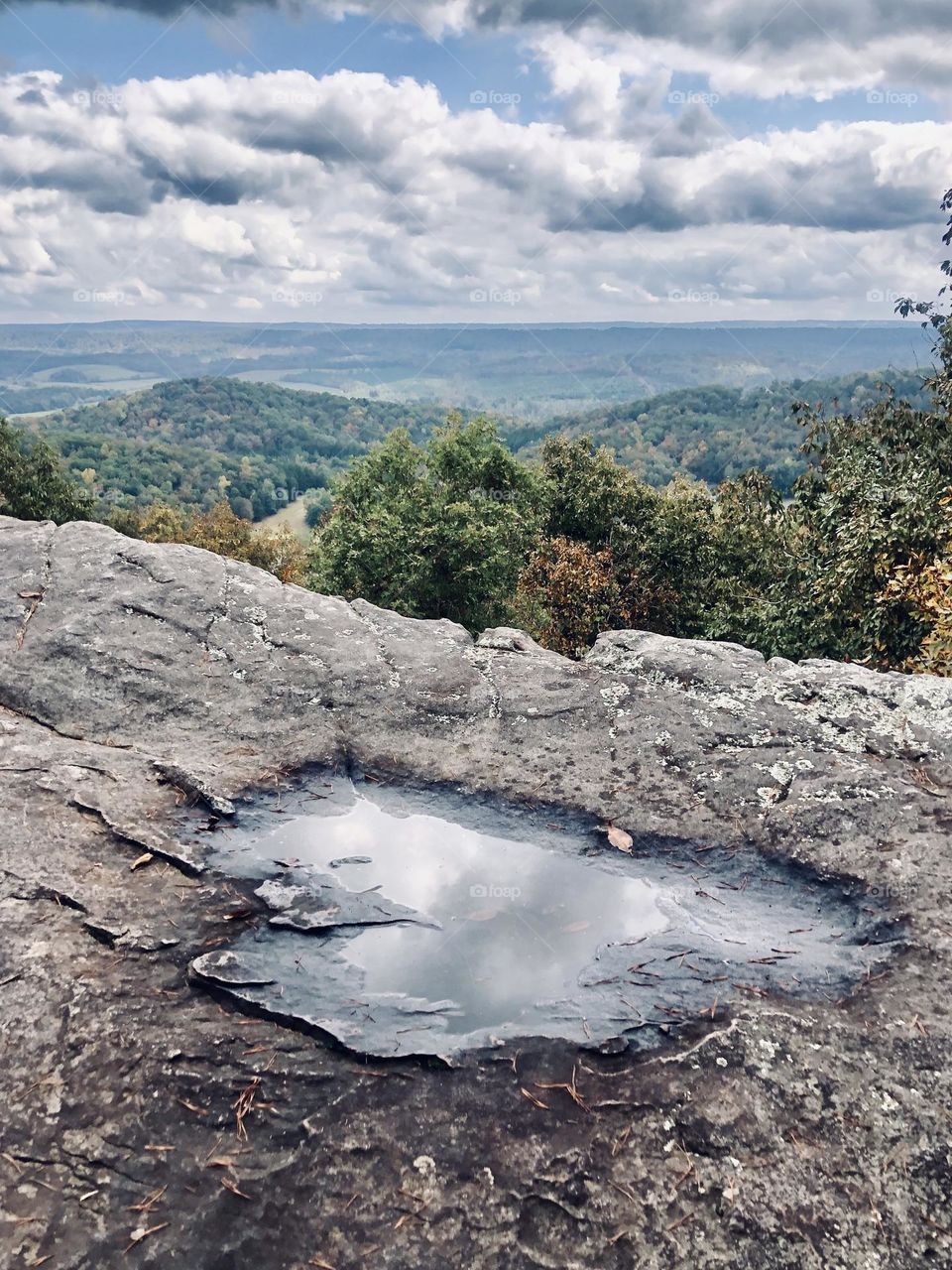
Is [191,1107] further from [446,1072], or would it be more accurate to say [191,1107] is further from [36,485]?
[36,485]

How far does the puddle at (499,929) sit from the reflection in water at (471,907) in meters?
0.01

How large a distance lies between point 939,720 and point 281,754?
282 inches

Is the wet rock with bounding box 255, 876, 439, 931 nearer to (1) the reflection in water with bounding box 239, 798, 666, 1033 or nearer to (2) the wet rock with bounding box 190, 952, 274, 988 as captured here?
(1) the reflection in water with bounding box 239, 798, 666, 1033

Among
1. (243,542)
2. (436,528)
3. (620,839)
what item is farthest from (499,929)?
(243,542)

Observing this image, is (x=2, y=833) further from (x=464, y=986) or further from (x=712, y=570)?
(x=712, y=570)

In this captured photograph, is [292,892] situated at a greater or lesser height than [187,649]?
lesser

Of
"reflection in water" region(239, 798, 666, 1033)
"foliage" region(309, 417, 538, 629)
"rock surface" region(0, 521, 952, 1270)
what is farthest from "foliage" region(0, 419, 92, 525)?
"reflection in water" region(239, 798, 666, 1033)

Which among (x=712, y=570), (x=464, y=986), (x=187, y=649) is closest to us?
(x=464, y=986)

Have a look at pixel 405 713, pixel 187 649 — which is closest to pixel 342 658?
pixel 405 713

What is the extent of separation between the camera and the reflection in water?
5.94 meters

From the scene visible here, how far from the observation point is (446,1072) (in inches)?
205

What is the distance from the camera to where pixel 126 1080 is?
505 centimetres

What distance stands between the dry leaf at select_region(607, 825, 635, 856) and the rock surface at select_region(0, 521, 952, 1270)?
0.46 feet

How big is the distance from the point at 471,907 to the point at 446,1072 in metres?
1.62
